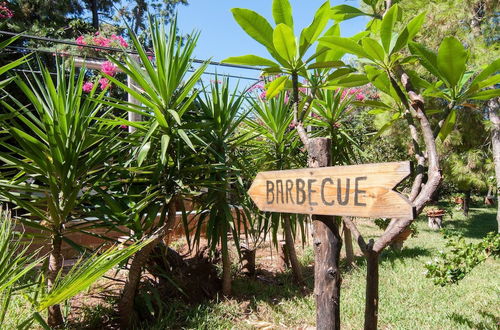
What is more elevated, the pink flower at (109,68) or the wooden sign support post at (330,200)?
the pink flower at (109,68)

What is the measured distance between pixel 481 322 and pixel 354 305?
91 cm

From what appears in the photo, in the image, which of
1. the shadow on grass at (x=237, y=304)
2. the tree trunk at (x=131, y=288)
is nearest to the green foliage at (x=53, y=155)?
the tree trunk at (x=131, y=288)

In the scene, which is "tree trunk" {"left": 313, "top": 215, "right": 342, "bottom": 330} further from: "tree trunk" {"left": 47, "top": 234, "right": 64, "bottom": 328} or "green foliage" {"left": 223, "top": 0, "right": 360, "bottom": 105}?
"tree trunk" {"left": 47, "top": 234, "right": 64, "bottom": 328}

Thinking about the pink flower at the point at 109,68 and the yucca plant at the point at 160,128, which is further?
the pink flower at the point at 109,68

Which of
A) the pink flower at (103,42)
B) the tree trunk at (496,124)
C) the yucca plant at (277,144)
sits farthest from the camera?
the tree trunk at (496,124)

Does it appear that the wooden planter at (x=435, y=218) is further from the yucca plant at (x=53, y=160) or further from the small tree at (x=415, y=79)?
the yucca plant at (x=53, y=160)

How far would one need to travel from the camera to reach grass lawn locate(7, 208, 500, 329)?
2734 mm

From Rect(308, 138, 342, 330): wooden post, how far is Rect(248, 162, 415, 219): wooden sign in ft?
0.36

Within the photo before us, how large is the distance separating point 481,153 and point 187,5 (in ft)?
44.0

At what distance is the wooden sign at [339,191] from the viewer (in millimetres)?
1151

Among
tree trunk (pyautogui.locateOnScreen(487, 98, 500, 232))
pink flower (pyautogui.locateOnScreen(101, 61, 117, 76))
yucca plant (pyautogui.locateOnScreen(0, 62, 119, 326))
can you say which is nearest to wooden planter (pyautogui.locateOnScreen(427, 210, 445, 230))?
tree trunk (pyautogui.locateOnScreen(487, 98, 500, 232))

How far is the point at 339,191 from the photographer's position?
4.43ft

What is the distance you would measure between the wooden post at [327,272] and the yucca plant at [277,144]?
78.0 inches

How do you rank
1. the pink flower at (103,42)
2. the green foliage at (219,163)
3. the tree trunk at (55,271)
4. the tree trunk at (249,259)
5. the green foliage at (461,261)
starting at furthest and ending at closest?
the pink flower at (103,42), the tree trunk at (249,259), the green foliage at (219,163), the green foliage at (461,261), the tree trunk at (55,271)
